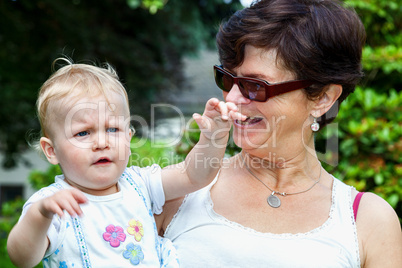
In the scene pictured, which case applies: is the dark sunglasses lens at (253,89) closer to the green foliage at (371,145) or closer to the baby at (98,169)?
the baby at (98,169)

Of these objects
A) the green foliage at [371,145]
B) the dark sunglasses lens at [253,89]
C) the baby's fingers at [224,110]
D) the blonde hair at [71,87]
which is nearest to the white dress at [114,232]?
the blonde hair at [71,87]

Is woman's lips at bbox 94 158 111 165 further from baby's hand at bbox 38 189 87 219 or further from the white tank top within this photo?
the white tank top

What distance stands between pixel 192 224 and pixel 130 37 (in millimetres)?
6489

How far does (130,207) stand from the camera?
206 centimetres

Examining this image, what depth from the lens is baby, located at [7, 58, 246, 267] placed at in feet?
6.14

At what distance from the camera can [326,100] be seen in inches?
101

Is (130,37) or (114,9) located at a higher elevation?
(114,9)

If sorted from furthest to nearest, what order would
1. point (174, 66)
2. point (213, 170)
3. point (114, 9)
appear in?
point (174, 66)
point (114, 9)
point (213, 170)

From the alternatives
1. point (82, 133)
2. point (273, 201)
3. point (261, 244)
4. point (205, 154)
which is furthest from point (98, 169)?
point (273, 201)

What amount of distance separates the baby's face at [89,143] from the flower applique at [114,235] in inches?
7.0

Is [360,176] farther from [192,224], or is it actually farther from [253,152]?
[192,224]

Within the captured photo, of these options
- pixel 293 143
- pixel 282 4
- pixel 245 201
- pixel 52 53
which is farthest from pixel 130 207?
pixel 52 53

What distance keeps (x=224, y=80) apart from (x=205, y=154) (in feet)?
1.81

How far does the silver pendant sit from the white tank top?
20 centimetres
